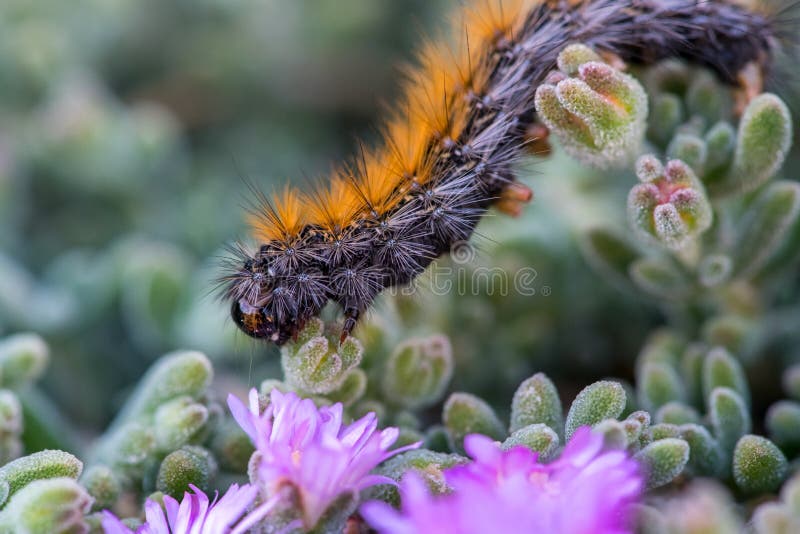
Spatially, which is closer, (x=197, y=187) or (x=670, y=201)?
(x=670, y=201)

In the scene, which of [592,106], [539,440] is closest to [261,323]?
[539,440]

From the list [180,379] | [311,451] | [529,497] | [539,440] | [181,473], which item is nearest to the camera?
[529,497]

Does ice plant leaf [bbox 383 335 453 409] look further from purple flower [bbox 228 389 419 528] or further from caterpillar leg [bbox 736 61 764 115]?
caterpillar leg [bbox 736 61 764 115]

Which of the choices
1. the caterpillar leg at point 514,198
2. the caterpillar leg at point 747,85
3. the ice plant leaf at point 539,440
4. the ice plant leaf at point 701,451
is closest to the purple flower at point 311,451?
the ice plant leaf at point 539,440

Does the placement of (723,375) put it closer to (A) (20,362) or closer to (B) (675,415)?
(B) (675,415)

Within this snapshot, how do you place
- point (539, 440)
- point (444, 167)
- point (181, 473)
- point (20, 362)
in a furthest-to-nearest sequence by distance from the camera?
point (444, 167) < point (20, 362) < point (181, 473) < point (539, 440)

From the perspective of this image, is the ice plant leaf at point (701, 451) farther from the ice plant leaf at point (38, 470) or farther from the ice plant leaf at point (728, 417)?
the ice plant leaf at point (38, 470)

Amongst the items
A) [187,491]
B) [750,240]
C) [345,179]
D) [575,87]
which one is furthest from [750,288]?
[187,491]
